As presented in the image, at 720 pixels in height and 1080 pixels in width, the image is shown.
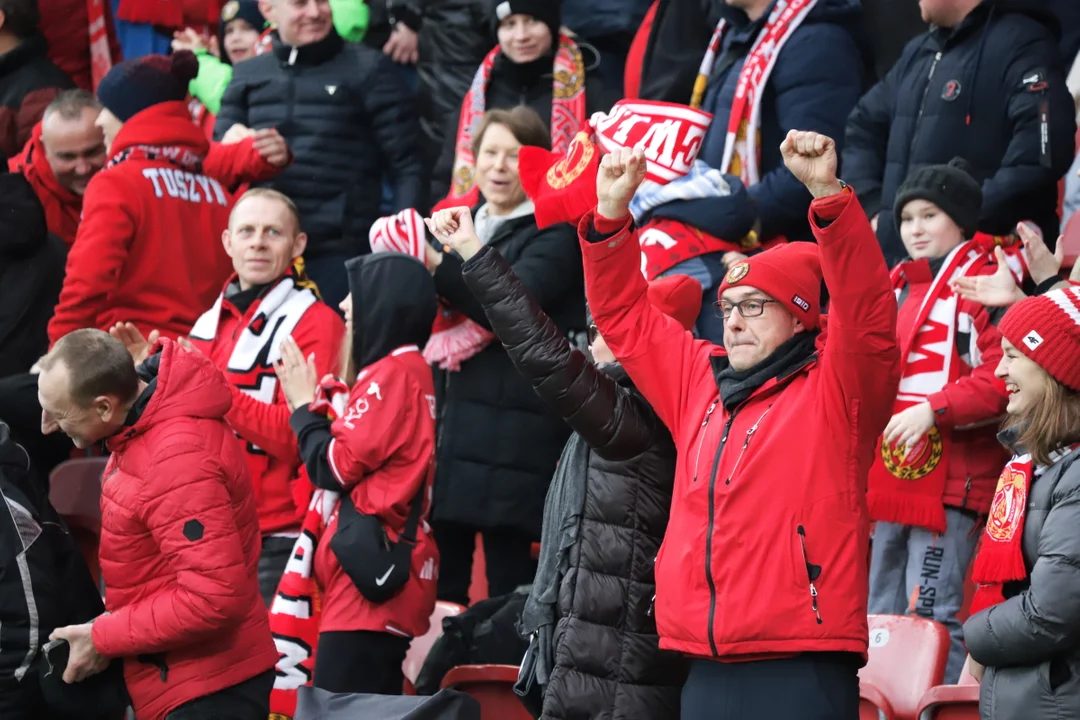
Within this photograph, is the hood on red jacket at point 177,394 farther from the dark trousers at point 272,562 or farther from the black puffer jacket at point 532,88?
the black puffer jacket at point 532,88

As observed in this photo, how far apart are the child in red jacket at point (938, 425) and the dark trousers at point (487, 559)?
1423 mm

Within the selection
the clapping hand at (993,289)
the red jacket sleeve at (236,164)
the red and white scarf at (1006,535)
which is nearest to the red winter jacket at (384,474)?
the clapping hand at (993,289)

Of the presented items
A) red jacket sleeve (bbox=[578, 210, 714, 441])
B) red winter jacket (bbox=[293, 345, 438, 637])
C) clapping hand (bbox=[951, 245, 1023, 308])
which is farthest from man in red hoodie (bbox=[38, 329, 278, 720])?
clapping hand (bbox=[951, 245, 1023, 308])

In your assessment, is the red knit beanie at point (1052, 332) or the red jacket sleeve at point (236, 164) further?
the red jacket sleeve at point (236, 164)

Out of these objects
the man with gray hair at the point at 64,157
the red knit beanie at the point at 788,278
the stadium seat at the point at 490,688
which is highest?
the red knit beanie at the point at 788,278

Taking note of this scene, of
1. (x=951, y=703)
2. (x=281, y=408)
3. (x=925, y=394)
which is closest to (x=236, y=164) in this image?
(x=281, y=408)

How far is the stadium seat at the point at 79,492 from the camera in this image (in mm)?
6281

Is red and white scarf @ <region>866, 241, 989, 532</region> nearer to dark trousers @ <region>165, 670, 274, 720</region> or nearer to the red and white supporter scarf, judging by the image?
dark trousers @ <region>165, 670, 274, 720</region>

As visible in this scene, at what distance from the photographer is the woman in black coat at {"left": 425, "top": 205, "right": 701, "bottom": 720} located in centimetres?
420

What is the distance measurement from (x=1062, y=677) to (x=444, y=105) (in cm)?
507

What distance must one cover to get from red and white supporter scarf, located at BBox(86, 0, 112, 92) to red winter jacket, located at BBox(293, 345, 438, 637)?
4.36 m

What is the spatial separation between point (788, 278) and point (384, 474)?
1731 mm

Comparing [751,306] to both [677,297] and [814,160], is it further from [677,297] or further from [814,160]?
[677,297]

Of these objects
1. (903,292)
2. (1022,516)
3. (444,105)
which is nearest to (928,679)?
(1022,516)
